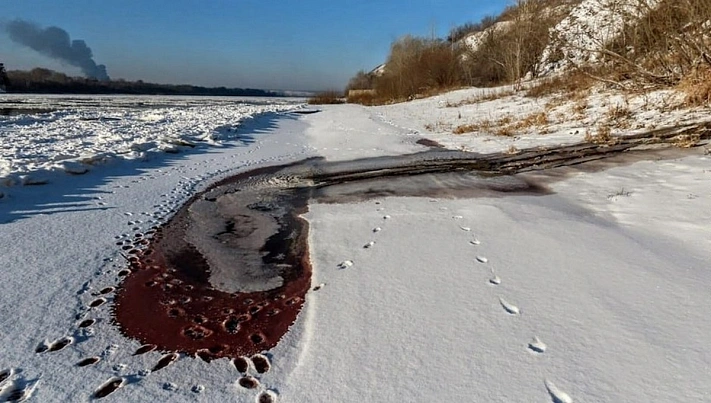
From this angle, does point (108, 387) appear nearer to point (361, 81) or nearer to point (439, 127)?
point (439, 127)

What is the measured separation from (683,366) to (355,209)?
10.5ft

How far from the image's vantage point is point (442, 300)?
252 centimetres

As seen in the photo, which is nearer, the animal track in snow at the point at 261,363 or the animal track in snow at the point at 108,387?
the animal track in snow at the point at 108,387

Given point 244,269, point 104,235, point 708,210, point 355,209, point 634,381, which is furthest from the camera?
point 355,209

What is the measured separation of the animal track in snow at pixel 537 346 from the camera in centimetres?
199

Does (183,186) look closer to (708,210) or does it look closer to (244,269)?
(244,269)

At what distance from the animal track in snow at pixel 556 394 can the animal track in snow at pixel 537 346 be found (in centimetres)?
22

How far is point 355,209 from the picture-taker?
15.0 feet

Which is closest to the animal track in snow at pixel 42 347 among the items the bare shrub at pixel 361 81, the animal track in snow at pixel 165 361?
the animal track in snow at pixel 165 361

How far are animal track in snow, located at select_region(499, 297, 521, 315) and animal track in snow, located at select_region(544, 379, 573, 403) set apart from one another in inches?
22.7

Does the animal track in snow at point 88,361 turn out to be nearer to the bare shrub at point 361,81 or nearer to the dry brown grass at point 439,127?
the dry brown grass at point 439,127

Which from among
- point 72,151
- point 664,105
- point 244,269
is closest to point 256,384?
point 244,269

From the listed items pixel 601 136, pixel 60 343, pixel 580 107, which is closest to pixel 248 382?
pixel 60 343

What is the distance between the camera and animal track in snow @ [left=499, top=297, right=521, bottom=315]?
2326 millimetres
